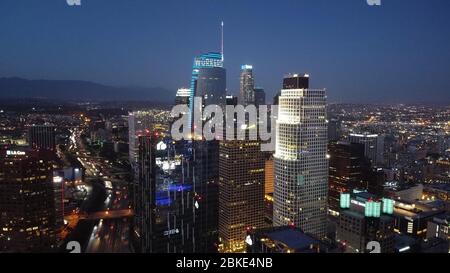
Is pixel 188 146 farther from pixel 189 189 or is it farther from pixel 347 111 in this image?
pixel 347 111

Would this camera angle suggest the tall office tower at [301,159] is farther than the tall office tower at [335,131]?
No

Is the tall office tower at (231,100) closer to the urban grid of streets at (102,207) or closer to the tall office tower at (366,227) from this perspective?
the urban grid of streets at (102,207)

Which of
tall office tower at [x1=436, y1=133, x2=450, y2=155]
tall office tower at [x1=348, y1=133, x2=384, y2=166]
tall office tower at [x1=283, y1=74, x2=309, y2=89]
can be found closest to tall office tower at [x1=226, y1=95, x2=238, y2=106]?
tall office tower at [x1=283, y1=74, x2=309, y2=89]

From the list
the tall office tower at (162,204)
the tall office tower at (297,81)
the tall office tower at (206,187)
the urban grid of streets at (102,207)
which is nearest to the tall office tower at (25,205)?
the urban grid of streets at (102,207)
